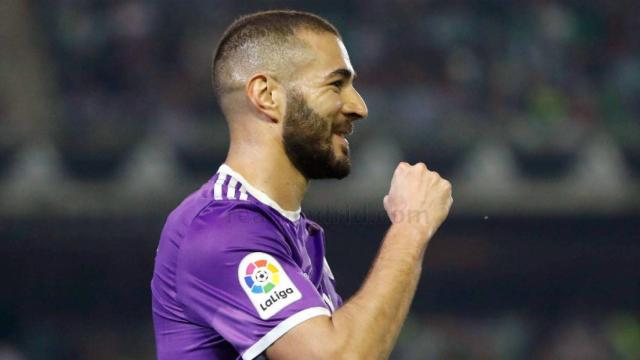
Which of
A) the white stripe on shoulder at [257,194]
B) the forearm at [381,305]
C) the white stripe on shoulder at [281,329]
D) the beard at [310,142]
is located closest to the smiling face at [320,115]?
the beard at [310,142]

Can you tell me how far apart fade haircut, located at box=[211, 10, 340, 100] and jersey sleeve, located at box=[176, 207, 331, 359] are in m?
0.42

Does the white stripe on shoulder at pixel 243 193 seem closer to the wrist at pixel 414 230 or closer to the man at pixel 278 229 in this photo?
the man at pixel 278 229

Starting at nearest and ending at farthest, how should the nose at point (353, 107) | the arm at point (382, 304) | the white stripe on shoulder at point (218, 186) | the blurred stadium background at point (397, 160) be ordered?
the arm at point (382, 304), the white stripe on shoulder at point (218, 186), the nose at point (353, 107), the blurred stadium background at point (397, 160)

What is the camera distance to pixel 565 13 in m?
10.2

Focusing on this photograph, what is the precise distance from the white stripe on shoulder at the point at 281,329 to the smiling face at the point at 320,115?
422 millimetres

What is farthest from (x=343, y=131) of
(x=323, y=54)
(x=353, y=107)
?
(x=323, y=54)

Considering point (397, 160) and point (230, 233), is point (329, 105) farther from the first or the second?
point (397, 160)

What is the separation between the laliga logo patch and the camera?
2.38 meters

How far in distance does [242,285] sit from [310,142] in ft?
1.39

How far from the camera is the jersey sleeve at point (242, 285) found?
238 cm

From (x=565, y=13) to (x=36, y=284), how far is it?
539 cm

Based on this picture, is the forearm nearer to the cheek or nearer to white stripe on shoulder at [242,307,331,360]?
white stripe on shoulder at [242,307,331,360]

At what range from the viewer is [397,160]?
30.9 ft

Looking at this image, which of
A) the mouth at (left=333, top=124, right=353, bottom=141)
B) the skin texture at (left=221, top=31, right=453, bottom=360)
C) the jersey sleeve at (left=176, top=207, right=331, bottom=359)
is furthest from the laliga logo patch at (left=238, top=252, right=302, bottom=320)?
the mouth at (left=333, top=124, right=353, bottom=141)
